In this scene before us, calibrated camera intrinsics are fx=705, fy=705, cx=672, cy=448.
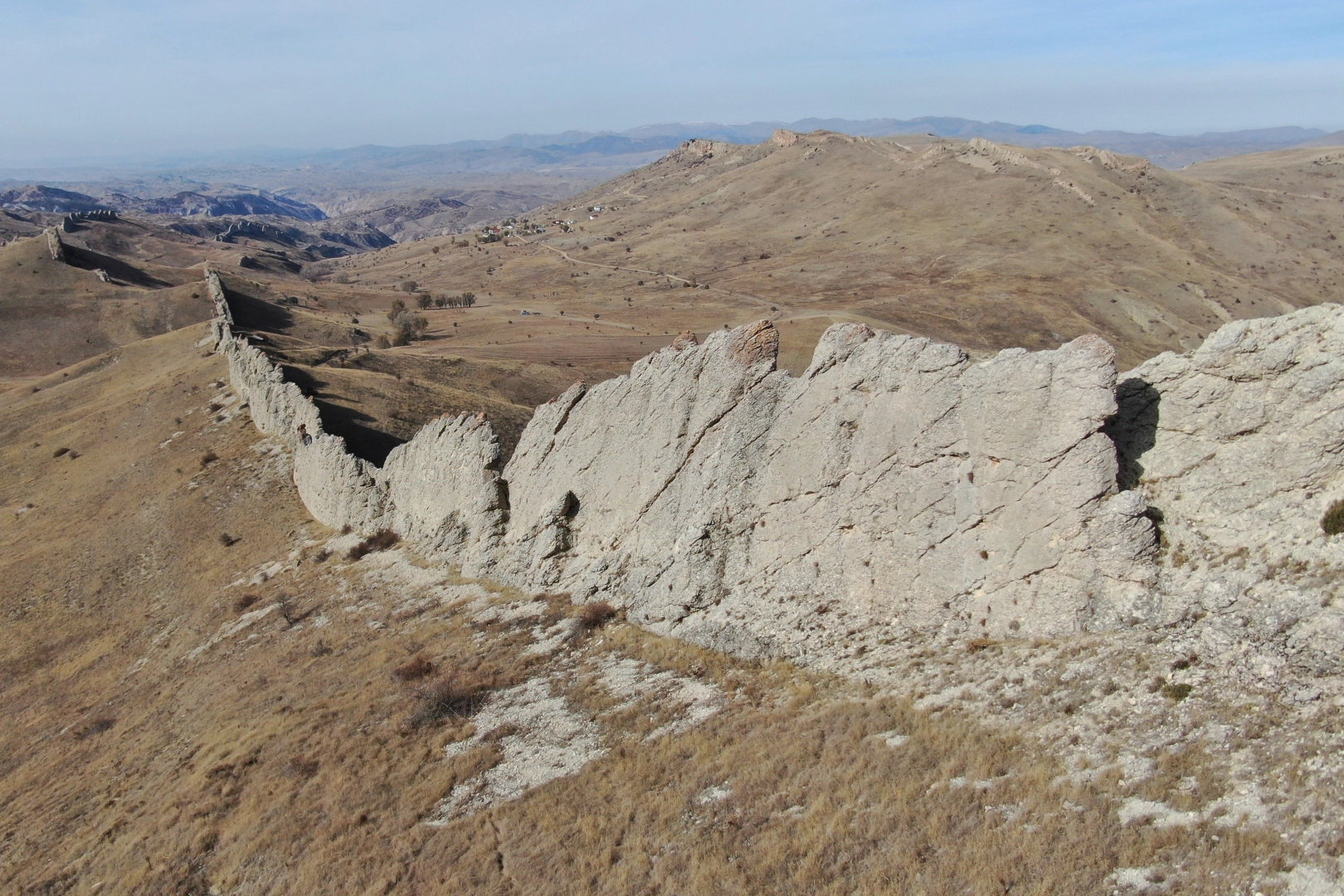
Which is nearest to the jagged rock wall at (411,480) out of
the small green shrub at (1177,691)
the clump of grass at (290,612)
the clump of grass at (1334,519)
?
the clump of grass at (290,612)

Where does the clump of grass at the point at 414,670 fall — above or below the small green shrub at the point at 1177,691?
below

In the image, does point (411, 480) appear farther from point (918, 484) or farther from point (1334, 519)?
point (1334, 519)

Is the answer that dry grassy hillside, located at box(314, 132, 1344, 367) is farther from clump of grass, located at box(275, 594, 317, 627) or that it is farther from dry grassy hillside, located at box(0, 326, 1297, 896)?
dry grassy hillside, located at box(0, 326, 1297, 896)

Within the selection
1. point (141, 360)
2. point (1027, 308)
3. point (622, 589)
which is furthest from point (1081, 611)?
point (1027, 308)

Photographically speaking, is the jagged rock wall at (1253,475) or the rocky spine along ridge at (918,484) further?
the rocky spine along ridge at (918,484)

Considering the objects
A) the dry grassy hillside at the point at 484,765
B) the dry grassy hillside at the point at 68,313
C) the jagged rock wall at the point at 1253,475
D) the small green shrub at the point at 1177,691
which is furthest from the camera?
the dry grassy hillside at the point at 68,313

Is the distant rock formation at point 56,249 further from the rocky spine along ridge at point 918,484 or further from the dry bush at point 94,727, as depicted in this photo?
the rocky spine along ridge at point 918,484

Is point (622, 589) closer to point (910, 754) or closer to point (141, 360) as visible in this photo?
point (910, 754)

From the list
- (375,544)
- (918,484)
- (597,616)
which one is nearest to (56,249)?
(375,544)
